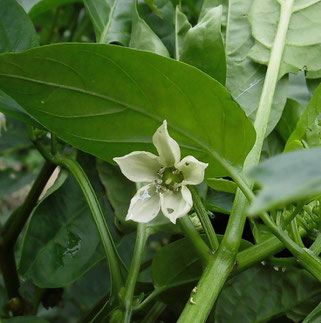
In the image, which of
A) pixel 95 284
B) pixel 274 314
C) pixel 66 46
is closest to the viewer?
pixel 66 46

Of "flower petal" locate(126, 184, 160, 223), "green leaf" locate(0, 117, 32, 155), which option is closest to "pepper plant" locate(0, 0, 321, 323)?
"flower petal" locate(126, 184, 160, 223)

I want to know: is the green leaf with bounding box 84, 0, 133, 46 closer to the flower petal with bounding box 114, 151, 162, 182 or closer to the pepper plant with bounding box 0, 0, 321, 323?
the pepper plant with bounding box 0, 0, 321, 323

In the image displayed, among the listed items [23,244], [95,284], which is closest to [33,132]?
[23,244]

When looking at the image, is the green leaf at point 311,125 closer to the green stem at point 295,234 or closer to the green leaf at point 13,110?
the green stem at point 295,234

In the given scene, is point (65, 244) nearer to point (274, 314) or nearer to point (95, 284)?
point (274, 314)

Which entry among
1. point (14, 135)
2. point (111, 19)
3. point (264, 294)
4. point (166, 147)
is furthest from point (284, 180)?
point (14, 135)

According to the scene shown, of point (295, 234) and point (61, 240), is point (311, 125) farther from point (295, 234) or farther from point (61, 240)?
point (61, 240)

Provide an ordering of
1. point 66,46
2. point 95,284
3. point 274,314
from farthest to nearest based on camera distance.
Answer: point 95,284 → point 274,314 → point 66,46
